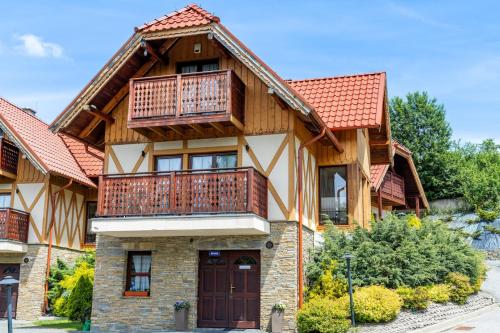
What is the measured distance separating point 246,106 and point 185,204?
367 cm

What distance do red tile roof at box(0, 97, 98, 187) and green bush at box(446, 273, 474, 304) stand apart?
49.7 feet

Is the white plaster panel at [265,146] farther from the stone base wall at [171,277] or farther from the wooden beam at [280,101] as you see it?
the stone base wall at [171,277]

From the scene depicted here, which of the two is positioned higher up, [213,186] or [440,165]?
[440,165]

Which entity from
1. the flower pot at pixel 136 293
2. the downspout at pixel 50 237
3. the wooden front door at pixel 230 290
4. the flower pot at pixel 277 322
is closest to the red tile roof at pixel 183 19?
the wooden front door at pixel 230 290

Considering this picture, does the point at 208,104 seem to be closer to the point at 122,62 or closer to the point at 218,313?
the point at 122,62

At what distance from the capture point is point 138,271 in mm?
17594

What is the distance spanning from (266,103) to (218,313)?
243 inches

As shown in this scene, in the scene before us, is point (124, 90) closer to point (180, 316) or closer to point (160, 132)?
point (160, 132)

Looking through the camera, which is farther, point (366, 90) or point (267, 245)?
point (366, 90)

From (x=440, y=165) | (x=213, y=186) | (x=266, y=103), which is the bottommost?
(x=213, y=186)

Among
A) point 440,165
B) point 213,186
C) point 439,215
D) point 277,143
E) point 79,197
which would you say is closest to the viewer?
point 213,186

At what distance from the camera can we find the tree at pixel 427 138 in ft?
146

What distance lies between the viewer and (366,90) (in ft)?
65.2

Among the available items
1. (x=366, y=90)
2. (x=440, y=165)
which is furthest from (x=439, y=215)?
(x=366, y=90)
